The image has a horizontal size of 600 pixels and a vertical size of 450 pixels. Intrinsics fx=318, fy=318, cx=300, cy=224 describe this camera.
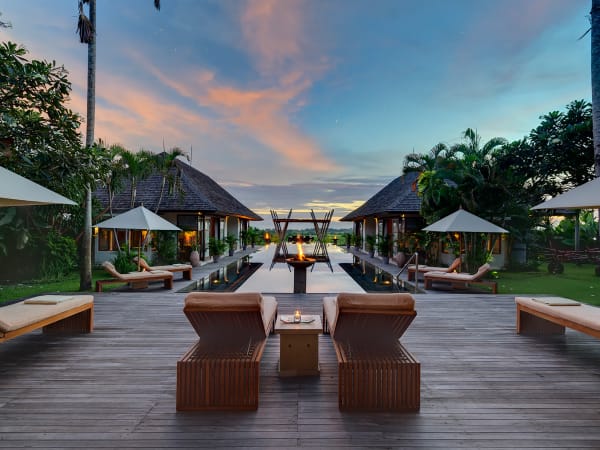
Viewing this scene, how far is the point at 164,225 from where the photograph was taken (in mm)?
10234

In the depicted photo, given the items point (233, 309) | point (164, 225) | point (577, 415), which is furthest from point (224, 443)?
point (164, 225)

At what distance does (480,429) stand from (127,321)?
17.9 feet

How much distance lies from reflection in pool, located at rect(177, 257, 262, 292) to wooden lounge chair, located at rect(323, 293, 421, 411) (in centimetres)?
Answer: 659

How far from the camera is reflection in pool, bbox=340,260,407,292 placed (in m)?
9.83

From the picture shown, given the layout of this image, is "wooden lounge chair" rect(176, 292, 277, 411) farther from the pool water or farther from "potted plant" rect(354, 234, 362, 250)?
"potted plant" rect(354, 234, 362, 250)

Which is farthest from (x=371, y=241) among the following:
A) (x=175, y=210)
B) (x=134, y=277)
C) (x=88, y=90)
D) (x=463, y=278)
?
(x=88, y=90)

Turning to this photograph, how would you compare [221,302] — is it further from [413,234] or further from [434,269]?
[413,234]

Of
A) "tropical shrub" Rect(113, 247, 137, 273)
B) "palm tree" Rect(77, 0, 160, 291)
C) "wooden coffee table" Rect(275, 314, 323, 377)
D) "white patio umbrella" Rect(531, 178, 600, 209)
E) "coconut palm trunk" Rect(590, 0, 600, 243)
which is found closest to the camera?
"wooden coffee table" Rect(275, 314, 323, 377)

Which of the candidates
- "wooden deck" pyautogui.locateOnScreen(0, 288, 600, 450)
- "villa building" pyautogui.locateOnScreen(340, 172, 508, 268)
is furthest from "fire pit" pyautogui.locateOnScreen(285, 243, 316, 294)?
"villa building" pyautogui.locateOnScreen(340, 172, 508, 268)

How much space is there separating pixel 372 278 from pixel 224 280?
214 inches

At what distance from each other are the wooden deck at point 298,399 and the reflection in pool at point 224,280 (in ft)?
14.9

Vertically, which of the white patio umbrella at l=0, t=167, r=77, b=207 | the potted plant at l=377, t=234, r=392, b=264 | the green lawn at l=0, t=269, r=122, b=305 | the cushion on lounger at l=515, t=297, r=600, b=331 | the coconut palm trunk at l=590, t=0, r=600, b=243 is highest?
the coconut palm trunk at l=590, t=0, r=600, b=243

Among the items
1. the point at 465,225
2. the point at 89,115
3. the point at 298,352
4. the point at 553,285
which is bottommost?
the point at 553,285

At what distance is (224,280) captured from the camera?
11.2m
